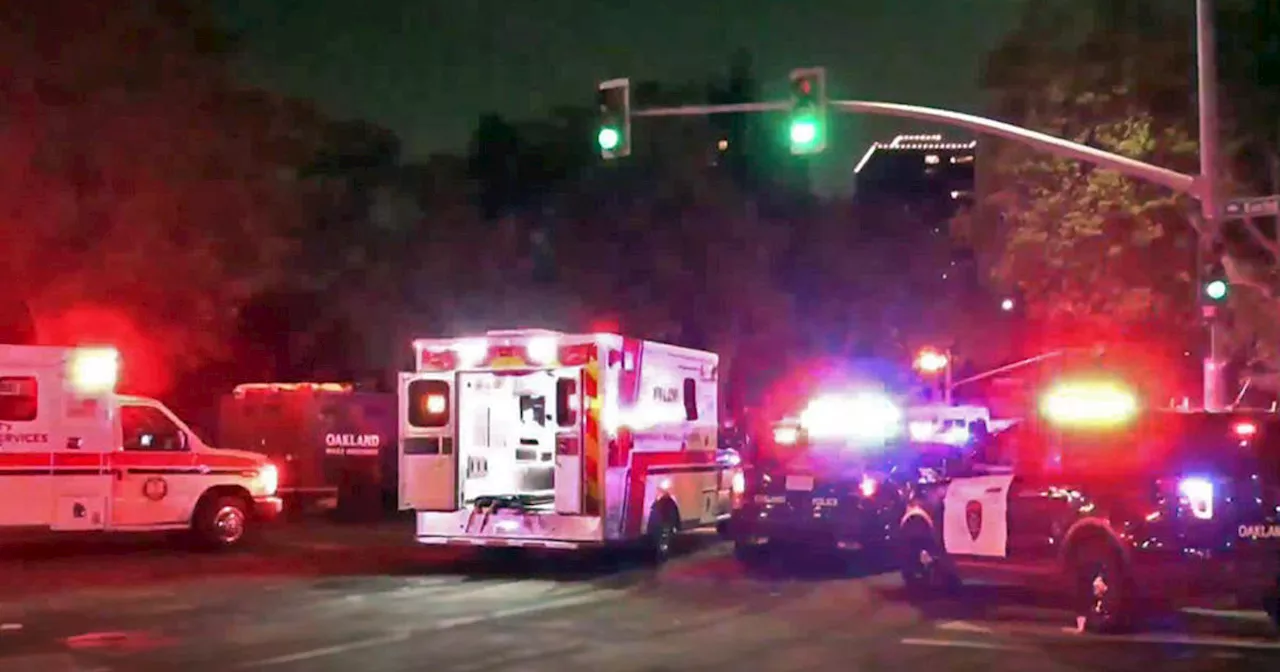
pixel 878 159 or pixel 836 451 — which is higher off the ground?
pixel 878 159

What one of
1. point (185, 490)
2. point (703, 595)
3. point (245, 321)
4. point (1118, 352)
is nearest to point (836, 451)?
point (703, 595)

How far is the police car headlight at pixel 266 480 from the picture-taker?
22.0m

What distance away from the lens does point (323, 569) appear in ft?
62.0

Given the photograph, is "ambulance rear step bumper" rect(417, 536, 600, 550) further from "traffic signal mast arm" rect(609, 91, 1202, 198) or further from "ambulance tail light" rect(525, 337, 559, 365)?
"traffic signal mast arm" rect(609, 91, 1202, 198)

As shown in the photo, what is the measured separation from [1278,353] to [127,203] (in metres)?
19.4

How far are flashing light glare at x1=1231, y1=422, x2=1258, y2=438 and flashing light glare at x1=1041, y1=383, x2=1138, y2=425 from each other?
2.65 ft

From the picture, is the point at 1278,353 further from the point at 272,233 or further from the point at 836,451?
the point at 272,233

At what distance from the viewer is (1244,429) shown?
13398 mm

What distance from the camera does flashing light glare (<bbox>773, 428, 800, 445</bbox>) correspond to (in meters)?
Result: 19.5

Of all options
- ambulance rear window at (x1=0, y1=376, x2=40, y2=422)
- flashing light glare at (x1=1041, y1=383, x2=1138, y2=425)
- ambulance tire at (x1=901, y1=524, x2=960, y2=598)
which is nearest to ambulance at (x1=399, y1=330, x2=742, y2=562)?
ambulance tire at (x1=901, y1=524, x2=960, y2=598)

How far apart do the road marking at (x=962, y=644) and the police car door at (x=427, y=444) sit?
7.14m

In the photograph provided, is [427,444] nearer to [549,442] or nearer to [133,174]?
[549,442]

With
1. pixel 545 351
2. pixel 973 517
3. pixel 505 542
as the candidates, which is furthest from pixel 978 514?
pixel 505 542

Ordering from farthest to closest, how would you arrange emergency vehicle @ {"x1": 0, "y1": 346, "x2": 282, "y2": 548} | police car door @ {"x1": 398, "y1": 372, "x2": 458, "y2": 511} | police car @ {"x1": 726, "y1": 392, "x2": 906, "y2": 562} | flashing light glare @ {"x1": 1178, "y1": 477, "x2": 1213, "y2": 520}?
emergency vehicle @ {"x1": 0, "y1": 346, "x2": 282, "y2": 548} → police car door @ {"x1": 398, "y1": 372, "x2": 458, "y2": 511} → police car @ {"x1": 726, "y1": 392, "x2": 906, "y2": 562} → flashing light glare @ {"x1": 1178, "y1": 477, "x2": 1213, "y2": 520}
